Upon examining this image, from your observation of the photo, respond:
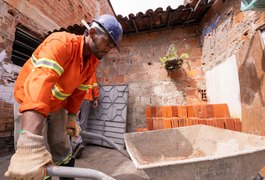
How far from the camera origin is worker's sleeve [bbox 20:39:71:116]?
3.14 feet

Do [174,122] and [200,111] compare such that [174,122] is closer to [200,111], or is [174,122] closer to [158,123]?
[158,123]

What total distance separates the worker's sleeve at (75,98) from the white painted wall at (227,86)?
205 centimetres

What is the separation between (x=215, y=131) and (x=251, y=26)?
1421mm

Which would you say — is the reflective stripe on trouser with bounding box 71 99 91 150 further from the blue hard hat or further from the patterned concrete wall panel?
the blue hard hat

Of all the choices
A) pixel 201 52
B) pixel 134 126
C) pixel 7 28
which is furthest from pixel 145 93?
pixel 7 28

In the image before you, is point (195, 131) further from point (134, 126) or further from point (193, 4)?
point (193, 4)

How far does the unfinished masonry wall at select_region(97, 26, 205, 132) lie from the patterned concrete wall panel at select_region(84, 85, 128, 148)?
199 millimetres

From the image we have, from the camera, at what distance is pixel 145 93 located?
3.87 m

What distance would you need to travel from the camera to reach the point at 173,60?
346 cm

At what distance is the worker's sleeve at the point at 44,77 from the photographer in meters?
0.96

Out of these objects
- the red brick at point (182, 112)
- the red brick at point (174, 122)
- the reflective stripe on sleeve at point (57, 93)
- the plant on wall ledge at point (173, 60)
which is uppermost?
the plant on wall ledge at point (173, 60)

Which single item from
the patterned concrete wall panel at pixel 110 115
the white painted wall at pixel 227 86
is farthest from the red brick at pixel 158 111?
the white painted wall at pixel 227 86

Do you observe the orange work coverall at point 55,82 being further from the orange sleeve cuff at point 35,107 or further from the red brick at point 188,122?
the red brick at point 188,122

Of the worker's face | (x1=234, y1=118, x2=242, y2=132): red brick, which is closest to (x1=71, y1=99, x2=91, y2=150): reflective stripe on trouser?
the worker's face
